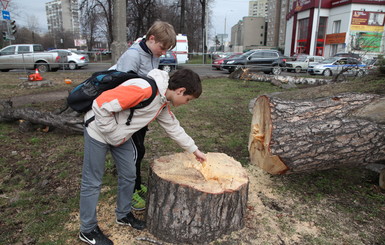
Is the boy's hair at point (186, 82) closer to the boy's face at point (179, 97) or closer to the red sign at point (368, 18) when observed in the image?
the boy's face at point (179, 97)

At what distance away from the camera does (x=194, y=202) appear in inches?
84.5

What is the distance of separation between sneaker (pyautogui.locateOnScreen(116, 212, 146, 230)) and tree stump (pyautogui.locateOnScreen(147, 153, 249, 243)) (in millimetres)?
67

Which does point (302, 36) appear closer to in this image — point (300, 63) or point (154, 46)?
point (300, 63)

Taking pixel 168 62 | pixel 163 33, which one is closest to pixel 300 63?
pixel 168 62

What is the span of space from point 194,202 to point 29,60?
51.8 ft

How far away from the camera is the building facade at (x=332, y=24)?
30531 millimetres

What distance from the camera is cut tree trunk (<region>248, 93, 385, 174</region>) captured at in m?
2.86

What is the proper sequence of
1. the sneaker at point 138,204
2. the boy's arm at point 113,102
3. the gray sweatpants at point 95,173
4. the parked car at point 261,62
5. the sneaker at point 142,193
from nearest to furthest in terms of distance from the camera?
the boy's arm at point 113,102
the gray sweatpants at point 95,173
the sneaker at point 138,204
the sneaker at point 142,193
the parked car at point 261,62

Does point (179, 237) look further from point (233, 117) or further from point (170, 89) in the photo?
point (233, 117)

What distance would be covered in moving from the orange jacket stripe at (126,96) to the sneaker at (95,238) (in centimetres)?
103

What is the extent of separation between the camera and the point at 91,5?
81.4 ft

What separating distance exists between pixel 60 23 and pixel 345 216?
2391 inches

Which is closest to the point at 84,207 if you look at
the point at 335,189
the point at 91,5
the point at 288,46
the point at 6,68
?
the point at 335,189

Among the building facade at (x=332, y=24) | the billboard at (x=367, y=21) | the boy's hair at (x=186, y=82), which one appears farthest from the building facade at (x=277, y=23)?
the boy's hair at (x=186, y=82)
